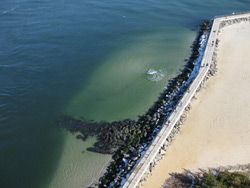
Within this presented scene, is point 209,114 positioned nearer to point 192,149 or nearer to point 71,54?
point 192,149

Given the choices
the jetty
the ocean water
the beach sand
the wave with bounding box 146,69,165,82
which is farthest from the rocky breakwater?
the wave with bounding box 146,69,165,82

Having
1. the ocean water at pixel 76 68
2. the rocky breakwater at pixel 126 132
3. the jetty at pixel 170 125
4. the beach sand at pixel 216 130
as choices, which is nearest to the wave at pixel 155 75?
the ocean water at pixel 76 68

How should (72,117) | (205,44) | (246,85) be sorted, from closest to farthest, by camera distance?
(72,117) → (246,85) → (205,44)

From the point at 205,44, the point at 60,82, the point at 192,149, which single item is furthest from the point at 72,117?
the point at 205,44

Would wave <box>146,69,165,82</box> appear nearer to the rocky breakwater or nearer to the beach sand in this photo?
the rocky breakwater

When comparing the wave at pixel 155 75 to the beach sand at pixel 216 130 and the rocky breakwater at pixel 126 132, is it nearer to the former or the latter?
the rocky breakwater at pixel 126 132

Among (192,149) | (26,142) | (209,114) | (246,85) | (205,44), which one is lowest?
(26,142)
